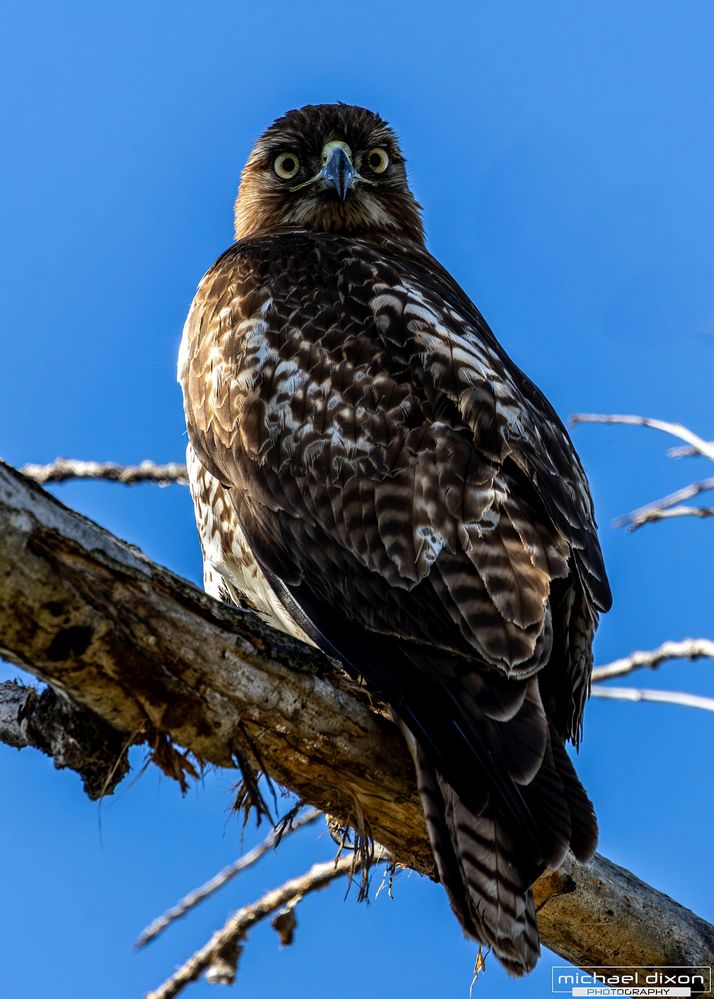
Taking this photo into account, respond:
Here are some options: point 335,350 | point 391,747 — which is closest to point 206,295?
point 335,350

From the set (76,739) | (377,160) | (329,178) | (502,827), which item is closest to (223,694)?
(76,739)

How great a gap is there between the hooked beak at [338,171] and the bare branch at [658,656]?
291 centimetres

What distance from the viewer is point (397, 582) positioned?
4.50 m

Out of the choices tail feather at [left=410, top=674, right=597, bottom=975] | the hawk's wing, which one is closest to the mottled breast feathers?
the hawk's wing

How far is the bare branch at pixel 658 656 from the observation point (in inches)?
194

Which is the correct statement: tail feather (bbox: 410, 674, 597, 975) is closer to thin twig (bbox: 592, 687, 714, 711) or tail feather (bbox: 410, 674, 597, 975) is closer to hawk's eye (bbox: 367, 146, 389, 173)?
thin twig (bbox: 592, 687, 714, 711)

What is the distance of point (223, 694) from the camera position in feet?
12.6

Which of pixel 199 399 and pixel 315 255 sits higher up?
pixel 315 255

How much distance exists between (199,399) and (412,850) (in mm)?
2121

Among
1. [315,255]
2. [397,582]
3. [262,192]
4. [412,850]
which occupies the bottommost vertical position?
[412,850]

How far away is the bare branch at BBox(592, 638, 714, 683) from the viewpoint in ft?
16.1

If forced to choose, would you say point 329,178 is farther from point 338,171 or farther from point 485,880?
point 485,880

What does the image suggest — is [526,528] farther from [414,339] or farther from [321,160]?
[321,160]

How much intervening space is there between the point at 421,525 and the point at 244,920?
185 cm
